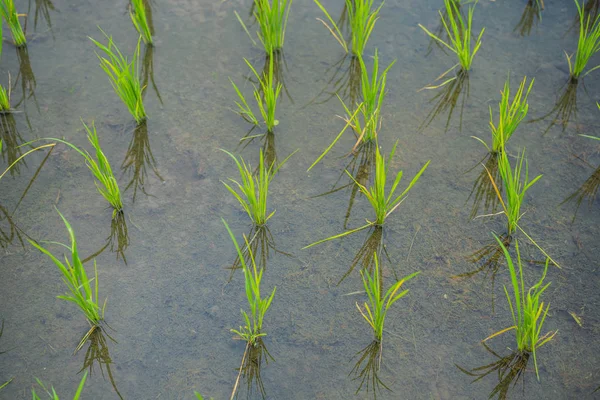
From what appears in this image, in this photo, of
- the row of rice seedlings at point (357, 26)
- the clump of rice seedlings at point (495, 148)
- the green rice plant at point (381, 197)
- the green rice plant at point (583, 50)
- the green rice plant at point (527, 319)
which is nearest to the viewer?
the green rice plant at point (527, 319)

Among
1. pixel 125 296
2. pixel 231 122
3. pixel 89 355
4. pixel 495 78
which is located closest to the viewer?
pixel 89 355

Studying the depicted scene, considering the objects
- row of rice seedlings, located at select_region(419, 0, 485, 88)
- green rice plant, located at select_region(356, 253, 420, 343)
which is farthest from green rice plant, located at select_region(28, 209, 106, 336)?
row of rice seedlings, located at select_region(419, 0, 485, 88)

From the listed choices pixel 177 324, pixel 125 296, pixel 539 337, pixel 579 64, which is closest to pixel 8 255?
pixel 125 296

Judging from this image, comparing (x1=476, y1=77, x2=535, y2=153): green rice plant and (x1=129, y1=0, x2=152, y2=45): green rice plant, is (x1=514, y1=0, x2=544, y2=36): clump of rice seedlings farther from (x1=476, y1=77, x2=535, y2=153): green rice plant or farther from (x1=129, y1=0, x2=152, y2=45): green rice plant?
(x1=129, y1=0, x2=152, y2=45): green rice plant

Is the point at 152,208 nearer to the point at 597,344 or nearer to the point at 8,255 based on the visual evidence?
the point at 8,255

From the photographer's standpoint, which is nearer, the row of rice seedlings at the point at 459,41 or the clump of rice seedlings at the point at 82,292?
the clump of rice seedlings at the point at 82,292

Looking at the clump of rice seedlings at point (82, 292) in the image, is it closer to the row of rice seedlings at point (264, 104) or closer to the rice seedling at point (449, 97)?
the row of rice seedlings at point (264, 104)

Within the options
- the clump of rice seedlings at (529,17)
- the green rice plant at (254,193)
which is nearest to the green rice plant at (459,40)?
the clump of rice seedlings at (529,17)
